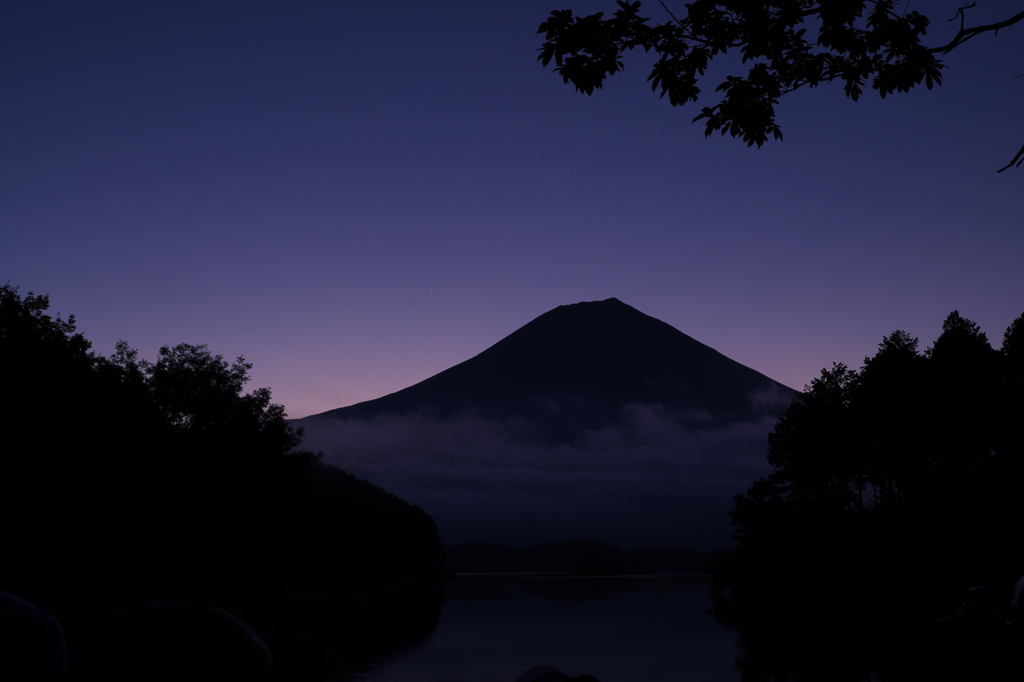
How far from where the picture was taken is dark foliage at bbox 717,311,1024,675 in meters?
36.8

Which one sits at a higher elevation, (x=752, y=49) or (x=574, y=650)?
(x=752, y=49)

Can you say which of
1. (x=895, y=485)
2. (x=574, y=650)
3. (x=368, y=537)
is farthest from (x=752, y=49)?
(x=368, y=537)

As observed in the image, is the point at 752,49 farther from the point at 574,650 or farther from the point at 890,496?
the point at 890,496

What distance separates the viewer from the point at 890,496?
50844mm

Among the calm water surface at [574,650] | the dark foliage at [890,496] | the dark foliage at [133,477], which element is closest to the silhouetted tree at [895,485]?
the dark foliage at [890,496]

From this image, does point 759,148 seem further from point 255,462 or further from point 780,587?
point 780,587

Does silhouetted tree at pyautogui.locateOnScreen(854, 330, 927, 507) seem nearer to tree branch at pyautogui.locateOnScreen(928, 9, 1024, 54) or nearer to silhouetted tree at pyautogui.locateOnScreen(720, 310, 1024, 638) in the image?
silhouetted tree at pyautogui.locateOnScreen(720, 310, 1024, 638)

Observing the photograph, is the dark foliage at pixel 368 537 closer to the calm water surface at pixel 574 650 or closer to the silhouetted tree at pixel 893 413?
the calm water surface at pixel 574 650

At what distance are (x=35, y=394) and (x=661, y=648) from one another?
2652 centimetres

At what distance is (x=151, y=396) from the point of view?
44.8m

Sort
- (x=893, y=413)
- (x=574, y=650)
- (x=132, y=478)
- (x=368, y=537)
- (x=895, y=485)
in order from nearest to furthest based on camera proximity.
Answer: (x=574, y=650) < (x=132, y=478) < (x=893, y=413) < (x=895, y=485) < (x=368, y=537)

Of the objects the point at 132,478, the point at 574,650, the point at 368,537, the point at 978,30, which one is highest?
the point at 978,30


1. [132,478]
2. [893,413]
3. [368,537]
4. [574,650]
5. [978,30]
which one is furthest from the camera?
[368,537]

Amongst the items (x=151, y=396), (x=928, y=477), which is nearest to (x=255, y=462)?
(x=151, y=396)
